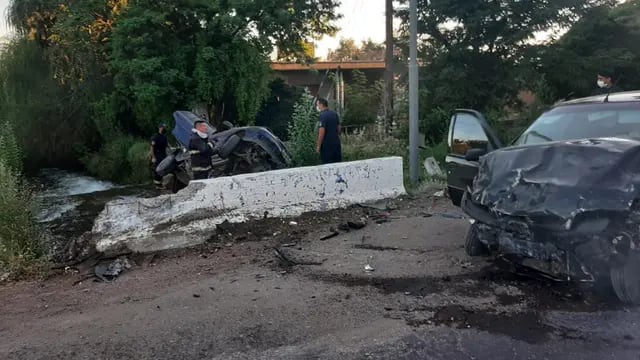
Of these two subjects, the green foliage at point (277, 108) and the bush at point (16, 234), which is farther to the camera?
the green foliage at point (277, 108)

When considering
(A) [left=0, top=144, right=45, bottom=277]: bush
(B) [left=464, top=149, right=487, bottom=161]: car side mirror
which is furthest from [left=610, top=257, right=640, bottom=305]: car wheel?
(A) [left=0, top=144, right=45, bottom=277]: bush

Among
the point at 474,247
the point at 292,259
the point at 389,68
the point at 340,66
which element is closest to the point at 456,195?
the point at 474,247

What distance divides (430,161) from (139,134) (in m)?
13.2

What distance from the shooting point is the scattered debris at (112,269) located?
234 inches

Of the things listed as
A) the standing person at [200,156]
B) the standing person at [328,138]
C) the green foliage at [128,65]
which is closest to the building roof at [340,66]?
the green foliage at [128,65]

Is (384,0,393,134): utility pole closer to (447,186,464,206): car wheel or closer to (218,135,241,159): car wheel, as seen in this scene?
(218,135,241,159): car wheel

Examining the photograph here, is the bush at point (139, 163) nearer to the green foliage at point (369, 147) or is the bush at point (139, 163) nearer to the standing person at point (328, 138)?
the green foliage at point (369, 147)

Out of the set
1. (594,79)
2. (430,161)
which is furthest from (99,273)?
(594,79)

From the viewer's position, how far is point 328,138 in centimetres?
943

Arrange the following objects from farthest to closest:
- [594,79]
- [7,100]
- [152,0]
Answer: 1. [7,100]
2. [152,0]
3. [594,79]

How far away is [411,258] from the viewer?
5996 millimetres

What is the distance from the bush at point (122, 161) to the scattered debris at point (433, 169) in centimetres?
1035

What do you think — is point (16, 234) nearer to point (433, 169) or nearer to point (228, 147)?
point (228, 147)

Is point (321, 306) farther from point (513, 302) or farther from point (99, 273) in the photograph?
point (99, 273)
